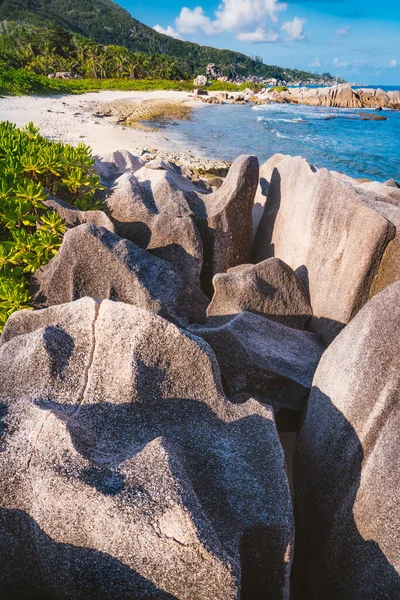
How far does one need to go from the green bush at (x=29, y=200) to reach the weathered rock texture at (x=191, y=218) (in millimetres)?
452

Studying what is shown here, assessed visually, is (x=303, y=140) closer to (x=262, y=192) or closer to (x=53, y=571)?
(x=262, y=192)

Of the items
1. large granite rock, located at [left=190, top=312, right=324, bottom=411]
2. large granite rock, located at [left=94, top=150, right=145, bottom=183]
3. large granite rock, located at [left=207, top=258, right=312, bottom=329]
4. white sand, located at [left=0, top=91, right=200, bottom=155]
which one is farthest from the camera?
white sand, located at [left=0, top=91, right=200, bottom=155]

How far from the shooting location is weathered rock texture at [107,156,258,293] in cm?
475

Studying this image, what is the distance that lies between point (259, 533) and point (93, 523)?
0.82m

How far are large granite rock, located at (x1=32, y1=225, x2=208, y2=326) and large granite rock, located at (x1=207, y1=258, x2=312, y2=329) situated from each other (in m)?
0.62

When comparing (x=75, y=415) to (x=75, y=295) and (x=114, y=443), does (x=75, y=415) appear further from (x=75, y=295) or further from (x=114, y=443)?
(x=75, y=295)

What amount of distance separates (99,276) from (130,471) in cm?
219

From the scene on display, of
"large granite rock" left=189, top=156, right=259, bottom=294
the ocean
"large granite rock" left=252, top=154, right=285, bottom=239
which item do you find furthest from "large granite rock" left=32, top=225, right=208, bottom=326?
the ocean

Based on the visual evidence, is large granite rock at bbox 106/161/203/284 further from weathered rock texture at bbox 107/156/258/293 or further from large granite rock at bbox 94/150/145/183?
large granite rock at bbox 94/150/145/183

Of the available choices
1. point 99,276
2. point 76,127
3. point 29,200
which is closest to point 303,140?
point 76,127

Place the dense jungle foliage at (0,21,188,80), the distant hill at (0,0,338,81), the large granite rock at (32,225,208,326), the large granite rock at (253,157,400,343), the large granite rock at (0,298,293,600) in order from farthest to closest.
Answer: the distant hill at (0,0,338,81) → the dense jungle foliage at (0,21,188,80) → the large granite rock at (253,157,400,343) → the large granite rock at (32,225,208,326) → the large granite rock at (0,298,293,600)

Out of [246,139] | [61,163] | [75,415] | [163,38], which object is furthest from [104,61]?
[163,38]

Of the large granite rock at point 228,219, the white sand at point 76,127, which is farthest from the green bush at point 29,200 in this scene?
the white sand at point 76,127

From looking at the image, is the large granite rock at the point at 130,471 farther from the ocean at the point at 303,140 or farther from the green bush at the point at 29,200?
the ocean at the point at 303,140
